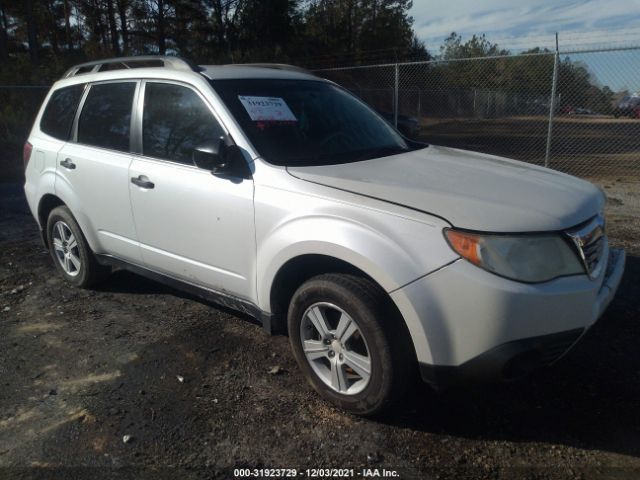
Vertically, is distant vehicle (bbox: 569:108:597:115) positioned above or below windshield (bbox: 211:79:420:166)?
Answer: below

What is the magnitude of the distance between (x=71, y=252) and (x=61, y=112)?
1.23m

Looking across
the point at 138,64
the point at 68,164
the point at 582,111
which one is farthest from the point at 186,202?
the point at 582,111

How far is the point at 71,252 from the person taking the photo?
4.83 metres

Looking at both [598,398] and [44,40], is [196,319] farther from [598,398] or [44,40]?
[44,40]

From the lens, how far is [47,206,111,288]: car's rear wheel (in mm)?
4602

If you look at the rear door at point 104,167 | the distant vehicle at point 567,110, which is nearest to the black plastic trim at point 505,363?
the rear door at point 104,167

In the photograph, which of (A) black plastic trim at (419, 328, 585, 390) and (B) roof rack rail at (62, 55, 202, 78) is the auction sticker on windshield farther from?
(A) black plastic trim at (419, 328, 585, 390)

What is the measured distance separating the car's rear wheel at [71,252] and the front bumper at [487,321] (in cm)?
307

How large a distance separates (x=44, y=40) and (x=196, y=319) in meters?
33.1

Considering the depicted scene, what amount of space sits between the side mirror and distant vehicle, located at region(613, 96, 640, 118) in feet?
44.1

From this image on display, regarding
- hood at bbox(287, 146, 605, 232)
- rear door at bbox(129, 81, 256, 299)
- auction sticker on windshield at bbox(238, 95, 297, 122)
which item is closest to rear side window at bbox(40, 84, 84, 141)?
rear door at bbox(129, 81, 256, 299)

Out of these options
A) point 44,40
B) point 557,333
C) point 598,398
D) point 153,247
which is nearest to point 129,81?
point 153,247

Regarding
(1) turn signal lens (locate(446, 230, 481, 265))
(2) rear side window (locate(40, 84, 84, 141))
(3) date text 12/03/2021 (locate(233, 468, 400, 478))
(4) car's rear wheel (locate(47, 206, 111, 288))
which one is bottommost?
(3) date text 12/03/2021 (locate(233, 468, 400, 478))

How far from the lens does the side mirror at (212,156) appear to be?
3.14 meters
